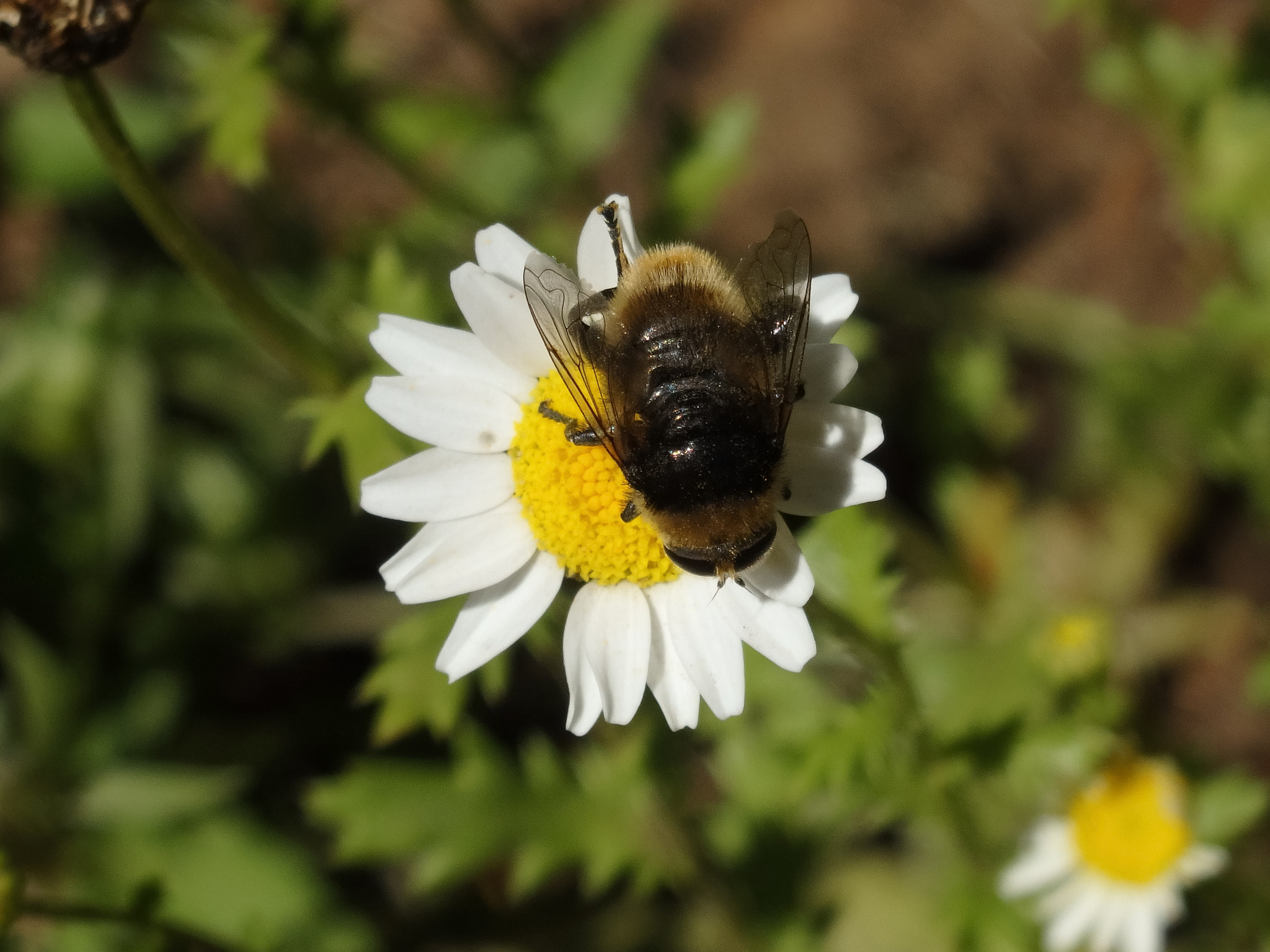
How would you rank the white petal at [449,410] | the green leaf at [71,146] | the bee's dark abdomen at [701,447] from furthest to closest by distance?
the green leaf at [71,146], the white petal at [449,410], the bee's dark abdomen at [701,447]

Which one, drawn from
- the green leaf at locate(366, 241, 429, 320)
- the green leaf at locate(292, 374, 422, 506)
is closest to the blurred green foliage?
the green leaf at locate(366, 241, 429, 320)

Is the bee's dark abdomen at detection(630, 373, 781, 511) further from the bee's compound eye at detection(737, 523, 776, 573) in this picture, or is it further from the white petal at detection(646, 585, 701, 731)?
the white petal at detection(646, 585, 701, 731)

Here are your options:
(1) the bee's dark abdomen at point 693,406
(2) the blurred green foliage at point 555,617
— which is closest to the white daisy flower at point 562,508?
(1) the bee's dark abdomen at point 693,406

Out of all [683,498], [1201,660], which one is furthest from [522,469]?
[1201,660]

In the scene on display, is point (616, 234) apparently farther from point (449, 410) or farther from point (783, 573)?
point (783, 573)

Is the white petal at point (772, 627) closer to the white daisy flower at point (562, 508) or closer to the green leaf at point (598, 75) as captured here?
the white daisy flower at point (562, 508)

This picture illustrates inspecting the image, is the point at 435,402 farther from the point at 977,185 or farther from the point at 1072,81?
the point at 1072,81

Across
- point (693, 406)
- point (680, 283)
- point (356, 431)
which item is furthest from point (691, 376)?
point (356, 431)
